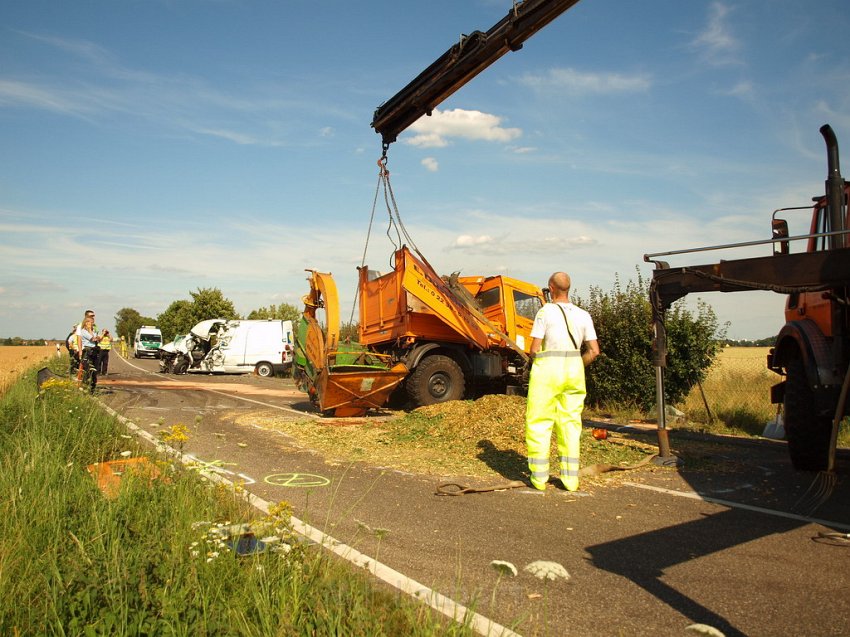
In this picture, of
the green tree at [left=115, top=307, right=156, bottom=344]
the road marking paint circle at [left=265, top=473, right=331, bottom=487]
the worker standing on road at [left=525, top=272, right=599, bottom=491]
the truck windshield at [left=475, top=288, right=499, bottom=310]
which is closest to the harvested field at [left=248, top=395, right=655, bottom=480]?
the worker standing on road at [left=525, top=272, right=599, bottom=491]

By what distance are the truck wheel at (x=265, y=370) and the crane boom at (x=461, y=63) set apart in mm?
18494

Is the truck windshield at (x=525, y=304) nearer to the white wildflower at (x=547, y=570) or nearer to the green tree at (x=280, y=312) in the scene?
the white wildflower at (x=547, y=570)

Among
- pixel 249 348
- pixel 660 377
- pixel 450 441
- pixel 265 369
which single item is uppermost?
pixel 249 348

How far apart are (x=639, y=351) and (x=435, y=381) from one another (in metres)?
3.89

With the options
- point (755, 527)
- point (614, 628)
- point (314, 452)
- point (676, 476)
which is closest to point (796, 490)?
point (676, 476)

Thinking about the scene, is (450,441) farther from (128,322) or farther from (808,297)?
(128,322)

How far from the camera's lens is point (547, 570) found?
3.96 metres

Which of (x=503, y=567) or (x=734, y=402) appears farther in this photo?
(x=734, y=402)

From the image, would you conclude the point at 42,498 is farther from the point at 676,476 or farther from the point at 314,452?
the point at 676,476

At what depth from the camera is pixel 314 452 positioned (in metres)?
8.26

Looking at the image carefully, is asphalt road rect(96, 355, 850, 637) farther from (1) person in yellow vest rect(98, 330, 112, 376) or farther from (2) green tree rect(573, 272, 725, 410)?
(1) person in yellow vest rect(98, 330, 112, 376)

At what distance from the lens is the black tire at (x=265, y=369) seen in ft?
88.9

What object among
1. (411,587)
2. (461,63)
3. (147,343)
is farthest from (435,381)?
(147,343)

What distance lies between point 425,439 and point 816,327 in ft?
15.2
